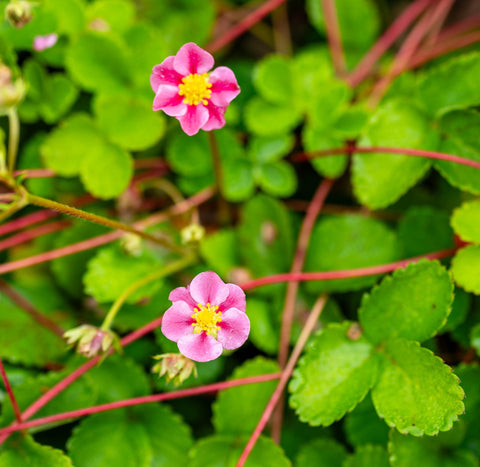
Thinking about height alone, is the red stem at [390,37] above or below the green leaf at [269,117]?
above

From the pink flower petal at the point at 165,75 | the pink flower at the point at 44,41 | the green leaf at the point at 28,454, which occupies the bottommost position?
the green leaf at the point at 28,454

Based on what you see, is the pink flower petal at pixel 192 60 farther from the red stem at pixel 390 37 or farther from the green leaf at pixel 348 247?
the red stem at pixel 390 37

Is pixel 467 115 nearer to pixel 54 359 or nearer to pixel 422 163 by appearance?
pixel 422 163

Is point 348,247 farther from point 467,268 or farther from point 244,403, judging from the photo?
point 244,403

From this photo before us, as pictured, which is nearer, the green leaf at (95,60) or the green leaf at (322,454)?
the green leaf at (322,454)

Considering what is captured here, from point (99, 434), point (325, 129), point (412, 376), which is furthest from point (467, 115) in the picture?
point (99, 434)

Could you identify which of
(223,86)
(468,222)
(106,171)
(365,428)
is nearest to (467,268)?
(468,222)

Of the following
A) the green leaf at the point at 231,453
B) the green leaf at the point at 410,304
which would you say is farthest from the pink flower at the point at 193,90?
the green leaf at the point at 231,453
